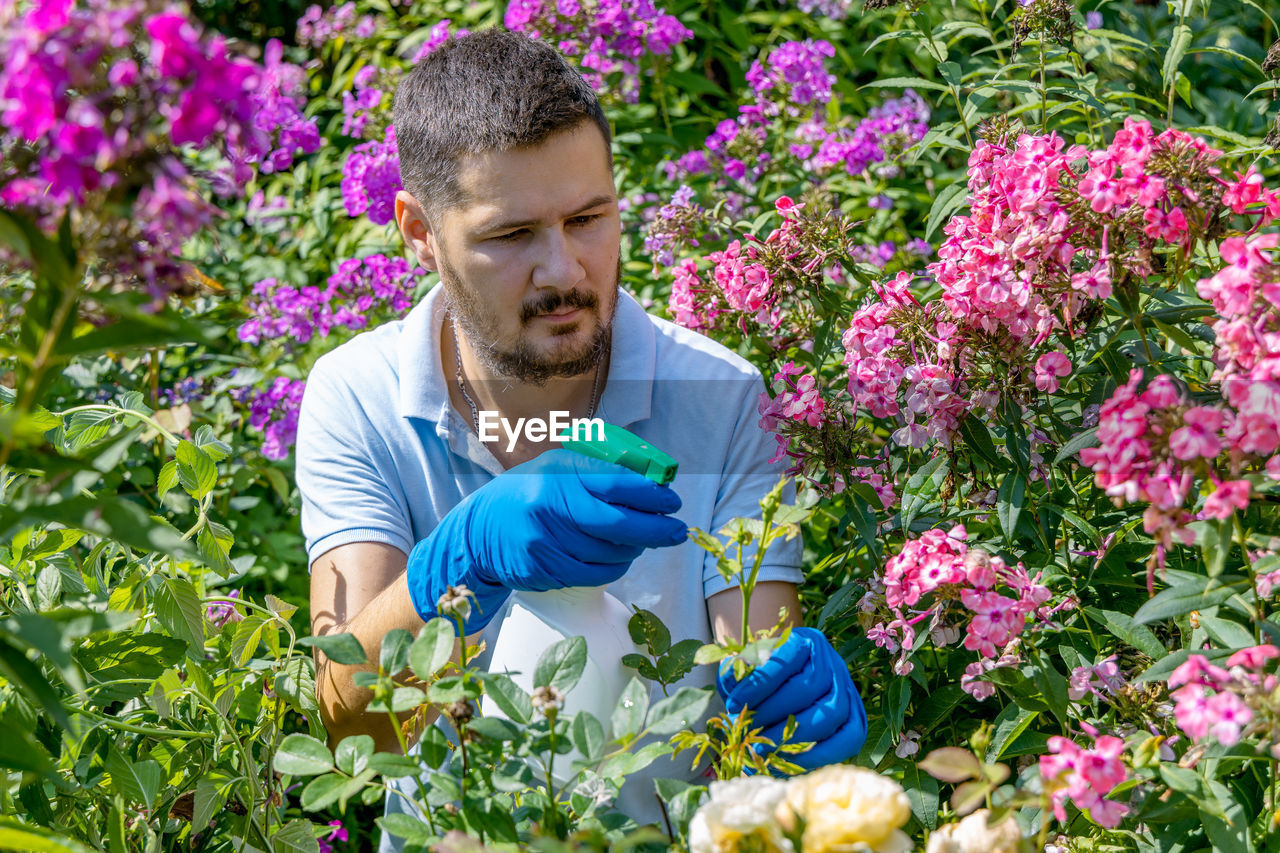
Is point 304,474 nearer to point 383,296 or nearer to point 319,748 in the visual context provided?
point 383,296

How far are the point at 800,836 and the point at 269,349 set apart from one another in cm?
228

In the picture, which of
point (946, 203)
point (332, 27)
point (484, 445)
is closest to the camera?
point (946, 203)

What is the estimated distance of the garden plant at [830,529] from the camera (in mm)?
607

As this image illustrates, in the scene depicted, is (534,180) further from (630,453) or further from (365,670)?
(365,670)

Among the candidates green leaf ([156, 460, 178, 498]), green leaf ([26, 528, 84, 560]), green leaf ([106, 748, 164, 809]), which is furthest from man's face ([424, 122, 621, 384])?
green leaf ([106, 748, 164, 809])

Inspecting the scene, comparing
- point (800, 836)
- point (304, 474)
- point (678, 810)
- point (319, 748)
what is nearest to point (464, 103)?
point (304, 474)

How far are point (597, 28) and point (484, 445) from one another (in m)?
1.12

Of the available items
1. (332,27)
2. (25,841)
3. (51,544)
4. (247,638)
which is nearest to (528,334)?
(247,638)

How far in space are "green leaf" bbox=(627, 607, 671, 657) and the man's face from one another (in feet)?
2.18

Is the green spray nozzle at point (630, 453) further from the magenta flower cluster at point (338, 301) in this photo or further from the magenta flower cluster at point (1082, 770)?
the magenta flower cluster at point (338, 301)

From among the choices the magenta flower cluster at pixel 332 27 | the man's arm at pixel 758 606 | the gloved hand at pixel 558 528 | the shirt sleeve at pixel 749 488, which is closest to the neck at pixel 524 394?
the shirt sleeve at pixel 749 488

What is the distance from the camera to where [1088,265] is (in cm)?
121

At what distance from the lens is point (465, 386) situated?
6.33 ft

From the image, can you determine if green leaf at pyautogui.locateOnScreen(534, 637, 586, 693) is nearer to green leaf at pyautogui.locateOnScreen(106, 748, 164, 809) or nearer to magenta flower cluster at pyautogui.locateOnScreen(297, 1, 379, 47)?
green leaf at pyautogui.locateOnScreen(106, 748, 164, 809)
